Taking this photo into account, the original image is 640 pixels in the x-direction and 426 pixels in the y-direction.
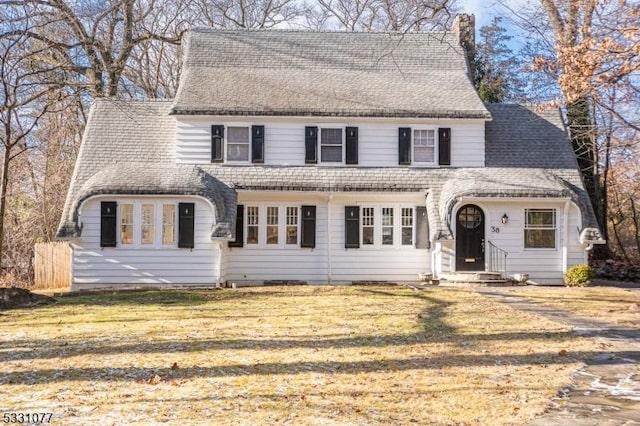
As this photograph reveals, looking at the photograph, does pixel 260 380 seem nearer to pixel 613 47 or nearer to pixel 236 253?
pixel 613 47

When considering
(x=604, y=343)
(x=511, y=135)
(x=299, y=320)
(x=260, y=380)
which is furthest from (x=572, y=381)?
(x=511, y=135)

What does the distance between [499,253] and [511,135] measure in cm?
453

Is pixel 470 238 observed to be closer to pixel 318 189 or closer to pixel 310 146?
pixel 318 189

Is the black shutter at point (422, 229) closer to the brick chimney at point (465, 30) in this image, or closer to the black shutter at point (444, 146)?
the black shutter at point (444, 146)

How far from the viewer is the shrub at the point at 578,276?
735 inches

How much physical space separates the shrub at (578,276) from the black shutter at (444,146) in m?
5.07

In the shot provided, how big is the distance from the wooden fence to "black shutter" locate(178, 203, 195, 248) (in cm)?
514

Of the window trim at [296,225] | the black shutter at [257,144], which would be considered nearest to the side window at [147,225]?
the black shutter at [257,144]

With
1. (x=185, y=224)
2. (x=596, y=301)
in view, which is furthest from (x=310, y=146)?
(x=596, y=301)

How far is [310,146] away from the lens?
20.5m

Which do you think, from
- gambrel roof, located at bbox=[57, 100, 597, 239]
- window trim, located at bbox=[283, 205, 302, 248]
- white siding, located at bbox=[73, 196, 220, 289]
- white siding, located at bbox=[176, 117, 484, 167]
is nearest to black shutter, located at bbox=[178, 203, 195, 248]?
white siding, located at bbox=[73, 196, 220, 289]

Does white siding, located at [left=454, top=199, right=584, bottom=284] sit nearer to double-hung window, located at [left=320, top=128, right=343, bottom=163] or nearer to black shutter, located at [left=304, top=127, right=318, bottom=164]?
Result: double-hung window, located at [left=320, top=128, right=343, bottom=163]

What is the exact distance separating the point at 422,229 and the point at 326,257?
10.5 ft

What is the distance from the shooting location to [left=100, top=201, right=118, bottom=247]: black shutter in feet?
60.5
